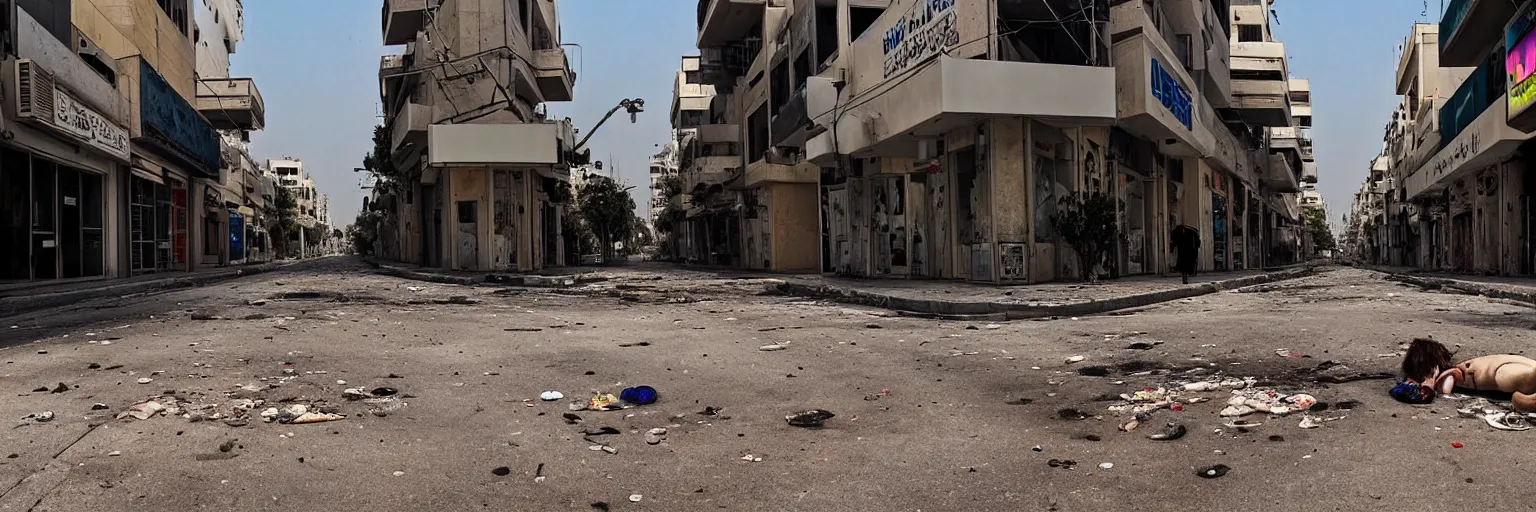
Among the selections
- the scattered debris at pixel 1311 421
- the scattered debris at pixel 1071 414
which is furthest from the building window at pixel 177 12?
the scattered debris at pixel 1311 421

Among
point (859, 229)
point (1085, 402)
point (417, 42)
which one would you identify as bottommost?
point (1085, 402)

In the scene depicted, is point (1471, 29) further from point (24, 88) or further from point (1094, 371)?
point (24, 88)

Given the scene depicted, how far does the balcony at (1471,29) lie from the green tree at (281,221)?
69.9 meters

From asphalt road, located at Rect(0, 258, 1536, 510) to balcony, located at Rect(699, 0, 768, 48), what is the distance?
25770 mm

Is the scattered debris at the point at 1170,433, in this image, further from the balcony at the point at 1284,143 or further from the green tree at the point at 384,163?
the balcony at the point at 1284,143

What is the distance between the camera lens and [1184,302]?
12672 millimetres

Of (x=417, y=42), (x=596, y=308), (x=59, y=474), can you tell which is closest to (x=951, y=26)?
(x=596, y=308)

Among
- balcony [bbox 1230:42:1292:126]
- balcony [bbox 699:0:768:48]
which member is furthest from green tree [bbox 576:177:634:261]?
balcony [bbox 1230:42:1292:126]

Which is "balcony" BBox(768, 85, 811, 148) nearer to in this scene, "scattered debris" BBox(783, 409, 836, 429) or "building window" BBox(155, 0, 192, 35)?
"scattered debris" BBox(783, 409, 836, 429)

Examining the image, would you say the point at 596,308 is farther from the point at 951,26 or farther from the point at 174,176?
the point at 174,176

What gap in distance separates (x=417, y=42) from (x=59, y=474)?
96.8ft

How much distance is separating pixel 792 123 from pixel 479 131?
9.14 m

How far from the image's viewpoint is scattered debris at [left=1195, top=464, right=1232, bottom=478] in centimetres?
347

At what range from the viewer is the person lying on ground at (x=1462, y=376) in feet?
14.1
